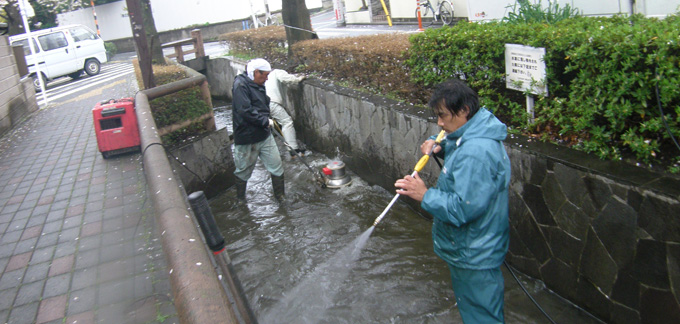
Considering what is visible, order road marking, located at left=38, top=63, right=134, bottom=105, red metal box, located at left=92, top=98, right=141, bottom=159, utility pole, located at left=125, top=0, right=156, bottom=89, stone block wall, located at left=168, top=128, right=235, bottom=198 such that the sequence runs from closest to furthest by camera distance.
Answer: red metal box, located at left=92, top=98, right=141, bottom=159 → stone block wall, located at left=168, top=128, right=235, bottom=198 → utility pole, located at left=125, top=0, right=156, bottom=89 → road marking, located at left=38, top=63, right=134, bottom=105

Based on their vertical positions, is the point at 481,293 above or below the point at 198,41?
below

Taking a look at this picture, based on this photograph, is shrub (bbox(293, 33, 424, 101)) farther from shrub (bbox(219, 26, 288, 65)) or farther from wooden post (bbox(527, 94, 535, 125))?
shrub (bbox(219, 26, 288, 65))

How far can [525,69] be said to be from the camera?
4.36 metres

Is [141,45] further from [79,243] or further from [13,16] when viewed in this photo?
[13,16]

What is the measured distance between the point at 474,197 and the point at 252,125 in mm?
4470

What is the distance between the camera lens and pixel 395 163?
6.33 m

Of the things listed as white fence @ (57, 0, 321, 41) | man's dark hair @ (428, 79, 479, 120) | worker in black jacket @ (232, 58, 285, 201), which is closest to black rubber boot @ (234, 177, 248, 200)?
worker in black jacket @ (232, 58, 285, 201)

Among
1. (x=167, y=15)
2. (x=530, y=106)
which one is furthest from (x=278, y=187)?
(x=167, y=15)

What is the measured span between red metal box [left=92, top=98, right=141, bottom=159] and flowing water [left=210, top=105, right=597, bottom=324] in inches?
61.7

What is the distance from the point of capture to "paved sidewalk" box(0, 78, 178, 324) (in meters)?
3.42

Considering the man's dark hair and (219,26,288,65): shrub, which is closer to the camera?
the man's dark hair

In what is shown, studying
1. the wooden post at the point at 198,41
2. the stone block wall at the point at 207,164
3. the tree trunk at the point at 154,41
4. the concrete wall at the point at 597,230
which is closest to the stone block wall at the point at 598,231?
the concrete wall at the point at 597,230

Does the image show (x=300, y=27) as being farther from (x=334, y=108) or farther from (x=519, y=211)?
(x=519, y=211)

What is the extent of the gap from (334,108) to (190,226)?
5634mm
